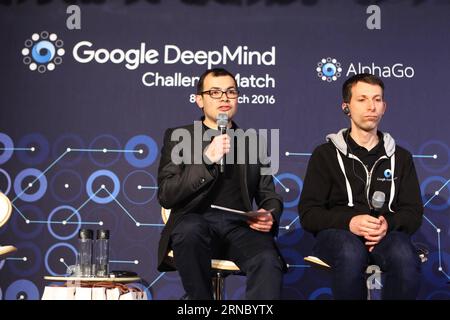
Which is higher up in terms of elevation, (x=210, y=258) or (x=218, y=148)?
(x=218, y=148)

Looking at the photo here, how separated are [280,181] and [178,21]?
52.7 inches

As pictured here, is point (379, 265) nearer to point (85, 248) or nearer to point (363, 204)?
point (363, 204)

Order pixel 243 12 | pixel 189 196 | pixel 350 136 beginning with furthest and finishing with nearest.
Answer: pixel 243 12, pixel 350 136, pixel 189 196

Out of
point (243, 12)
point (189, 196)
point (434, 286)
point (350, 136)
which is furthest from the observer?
point (243, 12)

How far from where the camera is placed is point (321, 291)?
4.74 meters

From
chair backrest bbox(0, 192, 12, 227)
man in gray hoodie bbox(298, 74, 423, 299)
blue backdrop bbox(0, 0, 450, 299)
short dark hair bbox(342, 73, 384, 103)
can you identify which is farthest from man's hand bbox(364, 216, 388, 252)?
chair backrest bbox(0, 192, 12, 227)

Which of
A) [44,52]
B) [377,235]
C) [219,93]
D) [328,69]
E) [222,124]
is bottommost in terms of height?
[377,235]

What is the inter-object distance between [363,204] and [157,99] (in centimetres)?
188

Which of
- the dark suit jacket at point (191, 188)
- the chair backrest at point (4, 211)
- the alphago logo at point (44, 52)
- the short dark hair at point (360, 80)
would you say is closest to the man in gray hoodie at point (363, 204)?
the short dark hair at point (360, 80)

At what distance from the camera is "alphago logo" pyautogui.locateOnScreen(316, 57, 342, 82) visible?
16.1 ft

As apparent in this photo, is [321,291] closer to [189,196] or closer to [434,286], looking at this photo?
[434,286]

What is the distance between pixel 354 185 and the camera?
3.67 m

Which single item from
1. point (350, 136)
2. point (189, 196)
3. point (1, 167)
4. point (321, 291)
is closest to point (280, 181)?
point (321, 291)

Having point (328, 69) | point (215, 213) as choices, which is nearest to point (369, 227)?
point (215, 213)
